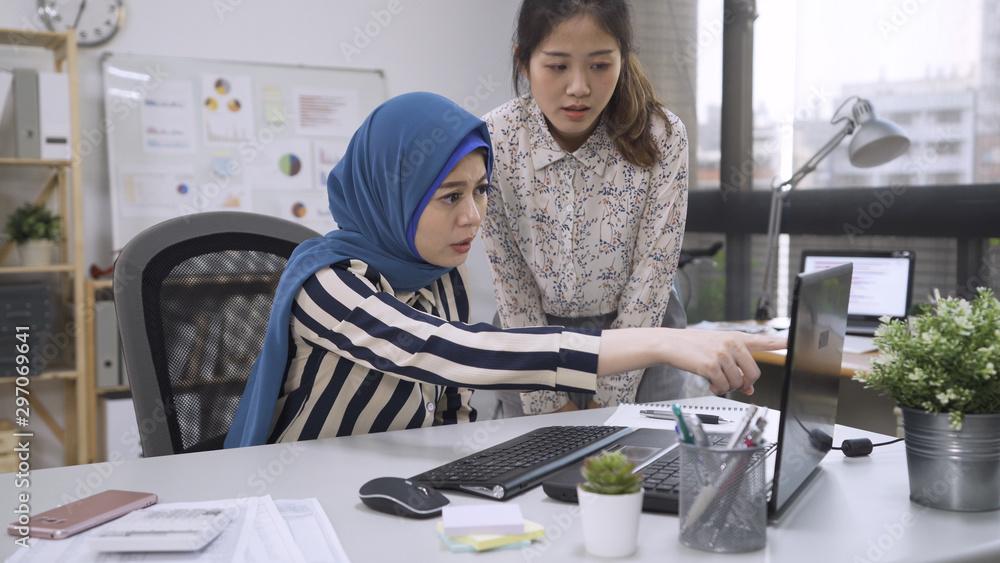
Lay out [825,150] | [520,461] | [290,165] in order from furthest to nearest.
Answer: [290,165]
[825,150]
[520,461]

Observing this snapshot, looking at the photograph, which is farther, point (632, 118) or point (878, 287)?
point (878, 287)

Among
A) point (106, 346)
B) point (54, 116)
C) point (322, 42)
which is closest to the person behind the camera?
point (54, 116)

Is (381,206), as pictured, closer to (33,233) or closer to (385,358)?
(385,358)

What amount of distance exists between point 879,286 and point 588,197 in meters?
1.25

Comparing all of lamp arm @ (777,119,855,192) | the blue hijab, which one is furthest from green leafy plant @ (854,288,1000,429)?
lamp arm @ (777,119,855,192)

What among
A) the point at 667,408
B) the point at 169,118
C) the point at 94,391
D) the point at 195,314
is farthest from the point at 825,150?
the point at 94,391

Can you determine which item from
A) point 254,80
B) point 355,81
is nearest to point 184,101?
point 254,80

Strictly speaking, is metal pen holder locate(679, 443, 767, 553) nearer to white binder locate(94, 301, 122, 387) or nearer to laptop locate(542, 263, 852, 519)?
laptop locate(542, 263, 852, 519)

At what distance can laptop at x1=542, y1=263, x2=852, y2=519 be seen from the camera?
0.76 meters

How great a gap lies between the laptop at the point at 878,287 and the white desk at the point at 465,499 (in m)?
1.36

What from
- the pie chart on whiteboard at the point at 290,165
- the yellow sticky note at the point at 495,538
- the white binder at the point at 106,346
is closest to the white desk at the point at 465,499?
the yellow sticky note at the point at 495,538

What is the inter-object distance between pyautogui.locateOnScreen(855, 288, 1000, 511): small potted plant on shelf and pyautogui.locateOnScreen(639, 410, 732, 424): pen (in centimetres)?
36

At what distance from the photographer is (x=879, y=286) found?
238cm

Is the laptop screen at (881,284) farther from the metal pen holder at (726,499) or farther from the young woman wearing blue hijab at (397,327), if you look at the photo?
the metal pen holder at (726,499)
